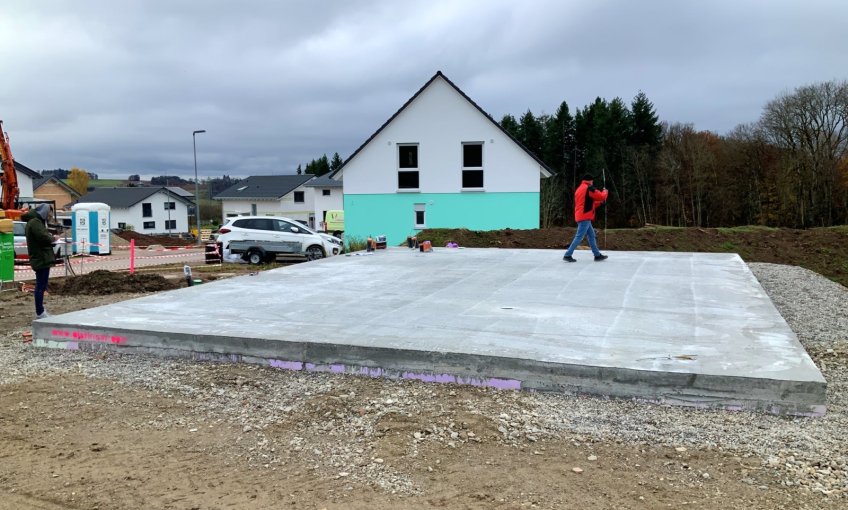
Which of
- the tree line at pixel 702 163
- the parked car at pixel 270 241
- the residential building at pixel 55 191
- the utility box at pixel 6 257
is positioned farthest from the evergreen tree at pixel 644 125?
the residential building at pixel 55 191

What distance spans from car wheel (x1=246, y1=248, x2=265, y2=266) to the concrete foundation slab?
11205 millimetres

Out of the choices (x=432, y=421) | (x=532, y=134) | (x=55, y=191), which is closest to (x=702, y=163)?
(x=532, y=134)

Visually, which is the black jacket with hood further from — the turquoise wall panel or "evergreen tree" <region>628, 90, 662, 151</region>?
"evergreen tree" <region>628, 90, 662, 151</region>

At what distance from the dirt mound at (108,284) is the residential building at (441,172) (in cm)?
1460

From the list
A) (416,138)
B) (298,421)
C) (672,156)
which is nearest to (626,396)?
(298,421)

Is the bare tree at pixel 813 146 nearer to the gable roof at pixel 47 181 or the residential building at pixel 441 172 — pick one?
the residential building at pixel 441 172

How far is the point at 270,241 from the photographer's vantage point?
814 inches

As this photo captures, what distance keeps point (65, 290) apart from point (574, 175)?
50553 millimetres

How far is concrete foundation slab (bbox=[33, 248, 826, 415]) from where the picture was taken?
4.52m

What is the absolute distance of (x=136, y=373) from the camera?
18.2 feet

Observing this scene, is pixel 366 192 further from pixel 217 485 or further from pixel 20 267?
pixel 217 485

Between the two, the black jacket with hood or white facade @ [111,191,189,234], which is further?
white facade @ [111,191,189,234]

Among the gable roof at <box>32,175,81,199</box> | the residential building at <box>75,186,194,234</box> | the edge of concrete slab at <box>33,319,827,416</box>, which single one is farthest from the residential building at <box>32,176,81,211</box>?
the edge of concrete slab at <box>33,319,827,416</box>

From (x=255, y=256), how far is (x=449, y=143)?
10.3 meters
